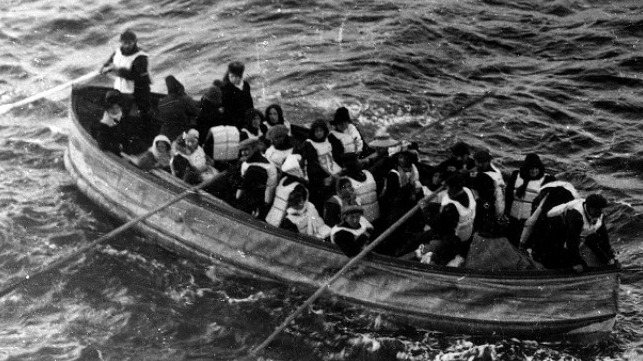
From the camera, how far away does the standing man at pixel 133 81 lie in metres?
13.9

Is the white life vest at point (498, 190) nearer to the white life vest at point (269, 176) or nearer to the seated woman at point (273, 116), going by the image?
the white life vest at point (269, 176)

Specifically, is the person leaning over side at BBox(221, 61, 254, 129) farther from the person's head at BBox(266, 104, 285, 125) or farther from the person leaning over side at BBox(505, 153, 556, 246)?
the person leaning over side at BBox(505, 153, 556, 246)

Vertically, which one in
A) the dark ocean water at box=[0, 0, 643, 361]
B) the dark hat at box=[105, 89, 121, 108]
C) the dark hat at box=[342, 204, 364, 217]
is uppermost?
the dark hat at box=[105, 89, 121, 108]

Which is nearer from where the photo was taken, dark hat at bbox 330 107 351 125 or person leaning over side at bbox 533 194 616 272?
person leaning over side at bbox 533 194 616 272

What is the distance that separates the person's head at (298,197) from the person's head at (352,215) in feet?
3.00

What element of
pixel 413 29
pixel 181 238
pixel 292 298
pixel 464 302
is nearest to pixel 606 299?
pixel 464 302

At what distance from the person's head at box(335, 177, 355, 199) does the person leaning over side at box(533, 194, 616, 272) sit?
2.69m

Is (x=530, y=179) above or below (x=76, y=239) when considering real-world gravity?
above

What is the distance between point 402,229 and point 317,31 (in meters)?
11.8

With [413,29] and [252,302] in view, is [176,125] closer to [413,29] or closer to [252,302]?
[252,302]

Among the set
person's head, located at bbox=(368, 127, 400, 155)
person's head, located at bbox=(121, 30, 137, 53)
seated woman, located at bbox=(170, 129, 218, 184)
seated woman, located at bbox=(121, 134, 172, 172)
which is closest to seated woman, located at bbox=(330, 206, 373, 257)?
person's head, located at bbox=(368, 127, 400, 155)

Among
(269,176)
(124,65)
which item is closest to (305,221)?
(269,176)

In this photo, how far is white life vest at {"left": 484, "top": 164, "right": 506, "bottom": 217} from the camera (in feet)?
36.4

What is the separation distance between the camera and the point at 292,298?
38.9 feet
